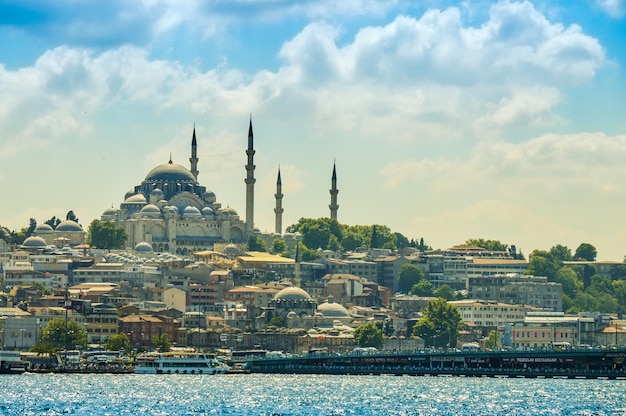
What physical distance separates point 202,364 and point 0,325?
30284 mm

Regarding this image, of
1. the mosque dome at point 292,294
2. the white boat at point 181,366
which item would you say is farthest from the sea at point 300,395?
the mosque dome at point 292,294

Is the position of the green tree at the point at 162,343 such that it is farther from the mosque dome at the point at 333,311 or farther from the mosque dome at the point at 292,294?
the mosque dome at the point at 333,311

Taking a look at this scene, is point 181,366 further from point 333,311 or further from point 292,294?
point 333,311

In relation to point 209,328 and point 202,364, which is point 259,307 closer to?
point 209,328

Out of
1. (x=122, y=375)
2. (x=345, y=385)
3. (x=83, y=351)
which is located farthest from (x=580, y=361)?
(x=83, y=351)

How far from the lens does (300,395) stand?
125812 mm

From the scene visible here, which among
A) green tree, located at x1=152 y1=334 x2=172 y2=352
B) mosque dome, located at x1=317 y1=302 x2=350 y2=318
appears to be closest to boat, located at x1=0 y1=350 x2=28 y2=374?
green tree, located at x1=152 y1=334 x2=172 y2=352

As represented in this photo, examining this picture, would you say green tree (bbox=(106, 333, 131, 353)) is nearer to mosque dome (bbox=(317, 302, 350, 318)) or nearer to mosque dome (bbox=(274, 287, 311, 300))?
mosque dome (bbox=(274, 287, 311, 300))

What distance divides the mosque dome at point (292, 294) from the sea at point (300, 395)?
4415 cm

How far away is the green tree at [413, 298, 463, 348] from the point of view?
192 m

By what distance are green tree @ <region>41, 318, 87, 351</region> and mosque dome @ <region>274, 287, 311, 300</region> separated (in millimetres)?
29591

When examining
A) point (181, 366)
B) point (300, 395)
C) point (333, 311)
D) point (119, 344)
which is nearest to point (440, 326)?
point (333, 311)

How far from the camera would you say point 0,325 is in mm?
177500

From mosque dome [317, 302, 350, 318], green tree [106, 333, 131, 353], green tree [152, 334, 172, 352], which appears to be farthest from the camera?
mosque dome [317, 302, 350, 318]
